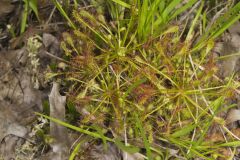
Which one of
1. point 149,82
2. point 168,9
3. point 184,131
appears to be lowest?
point 184,131

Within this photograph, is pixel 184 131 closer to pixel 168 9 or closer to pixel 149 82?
pixel 149 82

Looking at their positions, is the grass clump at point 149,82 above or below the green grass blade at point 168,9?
below

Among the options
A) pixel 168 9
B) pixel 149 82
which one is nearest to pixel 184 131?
pixel 149 82

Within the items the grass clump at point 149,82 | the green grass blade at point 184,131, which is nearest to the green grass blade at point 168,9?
the grass clump at point 149,82

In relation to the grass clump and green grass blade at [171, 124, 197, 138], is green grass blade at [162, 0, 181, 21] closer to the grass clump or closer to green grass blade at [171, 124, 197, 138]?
the grass clump

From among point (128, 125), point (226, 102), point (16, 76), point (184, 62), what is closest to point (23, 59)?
point (16, 76)

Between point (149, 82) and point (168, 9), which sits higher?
point (168, 9)

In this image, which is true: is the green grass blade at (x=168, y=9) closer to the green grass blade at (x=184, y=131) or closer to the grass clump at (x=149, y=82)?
the grass clump at (x=149, y=82)

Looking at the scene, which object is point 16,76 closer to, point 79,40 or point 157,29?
point 79,40
